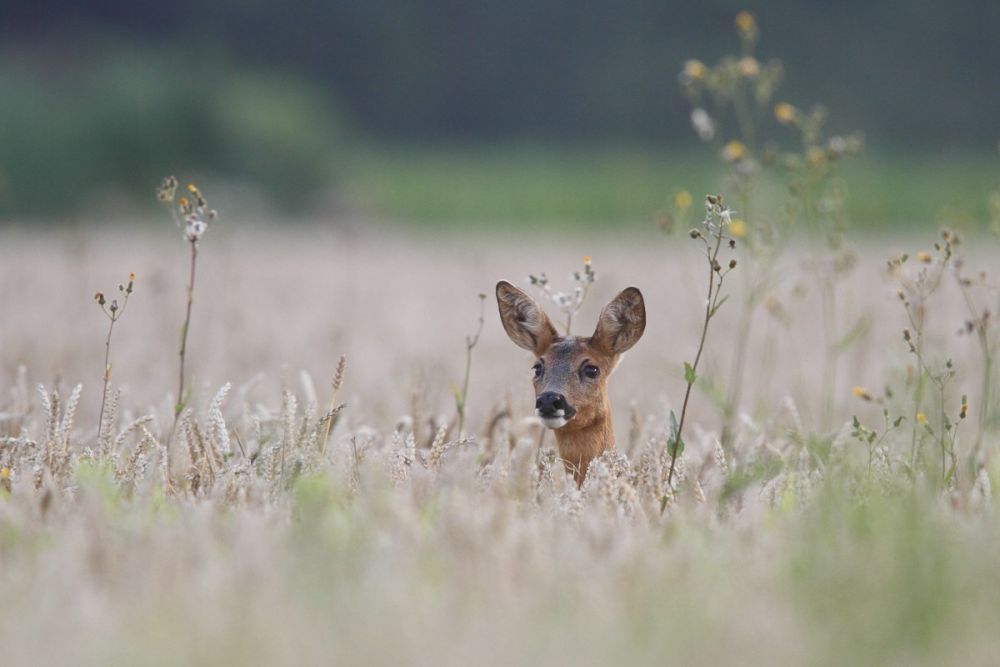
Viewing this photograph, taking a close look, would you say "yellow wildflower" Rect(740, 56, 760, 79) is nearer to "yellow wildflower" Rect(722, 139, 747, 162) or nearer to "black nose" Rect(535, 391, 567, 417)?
"yellow wildflower" Rect(722, 139, 747, 162)

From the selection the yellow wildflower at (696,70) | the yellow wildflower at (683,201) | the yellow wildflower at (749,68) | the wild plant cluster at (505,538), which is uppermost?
Answer: the yellow wildflower at (749,68)

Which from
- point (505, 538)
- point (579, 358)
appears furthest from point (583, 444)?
point (505, 538)

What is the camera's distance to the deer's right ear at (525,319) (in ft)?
16.5

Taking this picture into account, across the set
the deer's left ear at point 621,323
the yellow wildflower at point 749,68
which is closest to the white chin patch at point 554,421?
the deer's left ear at point 621,323

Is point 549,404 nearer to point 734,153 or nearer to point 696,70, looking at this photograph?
point 734,153

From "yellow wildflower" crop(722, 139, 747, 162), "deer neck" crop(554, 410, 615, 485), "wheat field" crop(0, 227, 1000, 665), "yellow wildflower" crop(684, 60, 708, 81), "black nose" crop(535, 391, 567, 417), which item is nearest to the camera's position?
"wheat field" crop(0, 227, 1000, 665)

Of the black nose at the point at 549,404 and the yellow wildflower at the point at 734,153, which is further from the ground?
the yellow wildflower at the point at 734,153

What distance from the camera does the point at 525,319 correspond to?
5.07 metres

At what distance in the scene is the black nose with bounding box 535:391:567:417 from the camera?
4660 millimetres

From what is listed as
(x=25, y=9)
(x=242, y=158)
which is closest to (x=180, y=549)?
(x=242, y=158)

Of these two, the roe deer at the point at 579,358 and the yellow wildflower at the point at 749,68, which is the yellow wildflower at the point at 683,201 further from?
the roe deer at the point at 579,358

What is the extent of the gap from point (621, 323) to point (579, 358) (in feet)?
0.66

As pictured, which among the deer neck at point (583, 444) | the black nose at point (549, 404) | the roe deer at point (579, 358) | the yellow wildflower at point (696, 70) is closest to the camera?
the black nose at point (549, 404)

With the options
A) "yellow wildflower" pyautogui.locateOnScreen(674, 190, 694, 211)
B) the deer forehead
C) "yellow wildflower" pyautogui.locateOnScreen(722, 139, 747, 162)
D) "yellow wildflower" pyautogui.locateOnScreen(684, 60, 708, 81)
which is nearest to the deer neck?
the deer forehead
